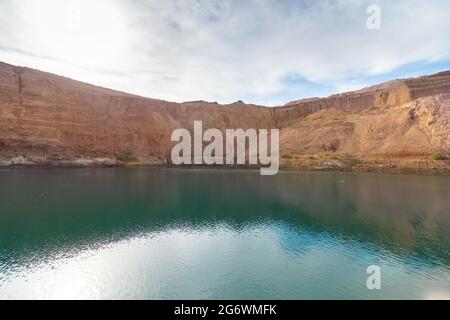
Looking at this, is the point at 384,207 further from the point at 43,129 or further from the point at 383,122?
the point at 43,129

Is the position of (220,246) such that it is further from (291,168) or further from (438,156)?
(291,168)

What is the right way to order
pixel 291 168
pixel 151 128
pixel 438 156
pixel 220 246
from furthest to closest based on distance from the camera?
pixel 151 128 → pixel 291 168 → pixel 438 156 → pixel 220 246

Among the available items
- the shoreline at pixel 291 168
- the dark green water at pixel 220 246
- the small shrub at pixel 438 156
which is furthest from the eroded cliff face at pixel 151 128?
the dark green water at pixel 220 246

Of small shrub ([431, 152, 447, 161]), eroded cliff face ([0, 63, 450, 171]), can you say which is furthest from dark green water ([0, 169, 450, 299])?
eroded cliff face ([0, 63, 450, 171])

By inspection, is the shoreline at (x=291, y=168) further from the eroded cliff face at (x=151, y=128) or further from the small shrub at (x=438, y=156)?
the small shrub at (x=438, y=156)

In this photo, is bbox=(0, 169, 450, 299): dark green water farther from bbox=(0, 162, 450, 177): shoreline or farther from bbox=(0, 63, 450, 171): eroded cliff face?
bbox=(0, 63, 450, 171): eroded cliff face

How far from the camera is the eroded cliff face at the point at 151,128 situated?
257ft

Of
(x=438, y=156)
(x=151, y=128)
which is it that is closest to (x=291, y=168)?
(x=438, y=156)

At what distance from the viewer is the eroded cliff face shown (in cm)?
7831

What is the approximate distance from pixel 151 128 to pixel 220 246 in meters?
90.9

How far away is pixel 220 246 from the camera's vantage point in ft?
74.4

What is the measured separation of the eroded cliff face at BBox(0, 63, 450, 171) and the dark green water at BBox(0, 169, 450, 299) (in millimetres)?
41183
